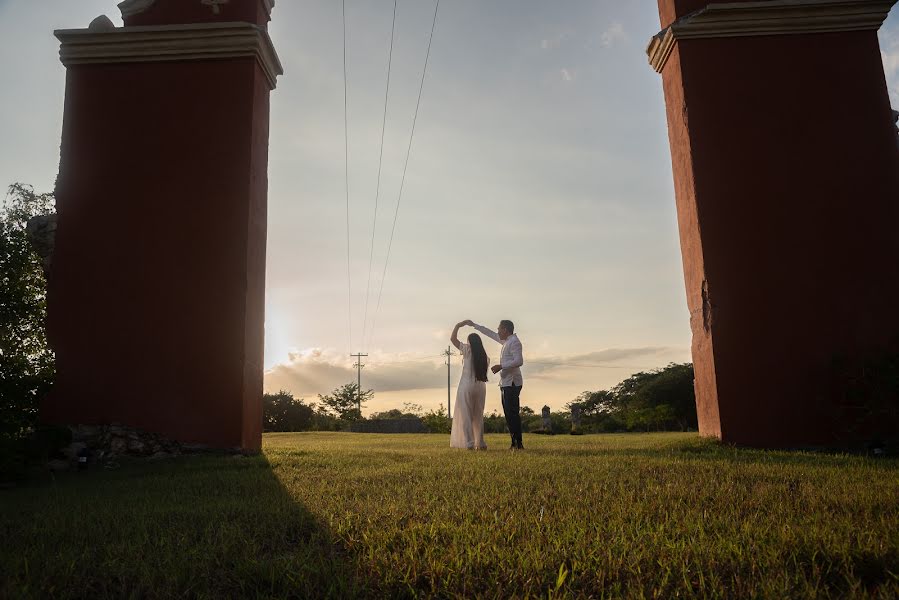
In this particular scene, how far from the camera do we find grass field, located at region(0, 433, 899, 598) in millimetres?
2320

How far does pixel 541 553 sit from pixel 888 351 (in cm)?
774

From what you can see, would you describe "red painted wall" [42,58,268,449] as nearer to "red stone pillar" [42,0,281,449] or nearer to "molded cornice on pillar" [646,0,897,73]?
"red stone pillar" [42,0,281,449]

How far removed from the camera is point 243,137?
30.0 feet

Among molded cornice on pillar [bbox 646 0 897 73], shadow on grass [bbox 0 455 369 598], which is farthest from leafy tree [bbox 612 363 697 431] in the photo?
shadow on grass [bbox 0 455 369 598]

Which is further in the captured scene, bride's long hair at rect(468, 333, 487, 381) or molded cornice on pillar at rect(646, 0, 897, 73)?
bride's long hair at rect(468, 333, 487, 381)

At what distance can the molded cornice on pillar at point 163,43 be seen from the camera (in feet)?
30.5

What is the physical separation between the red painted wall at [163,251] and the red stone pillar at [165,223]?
0.02 m

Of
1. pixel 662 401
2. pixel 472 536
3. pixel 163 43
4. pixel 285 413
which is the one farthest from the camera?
pixel 662 401

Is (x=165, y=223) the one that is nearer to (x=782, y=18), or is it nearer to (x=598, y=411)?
(x=782, y=18)

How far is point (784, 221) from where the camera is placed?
344 inches

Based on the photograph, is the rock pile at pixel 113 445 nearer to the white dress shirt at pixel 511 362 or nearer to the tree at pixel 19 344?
the tree at pixel 19 344

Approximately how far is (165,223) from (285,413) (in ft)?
69.8

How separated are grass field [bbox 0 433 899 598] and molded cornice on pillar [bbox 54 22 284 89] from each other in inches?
264

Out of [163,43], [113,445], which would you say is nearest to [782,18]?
[163,43]
